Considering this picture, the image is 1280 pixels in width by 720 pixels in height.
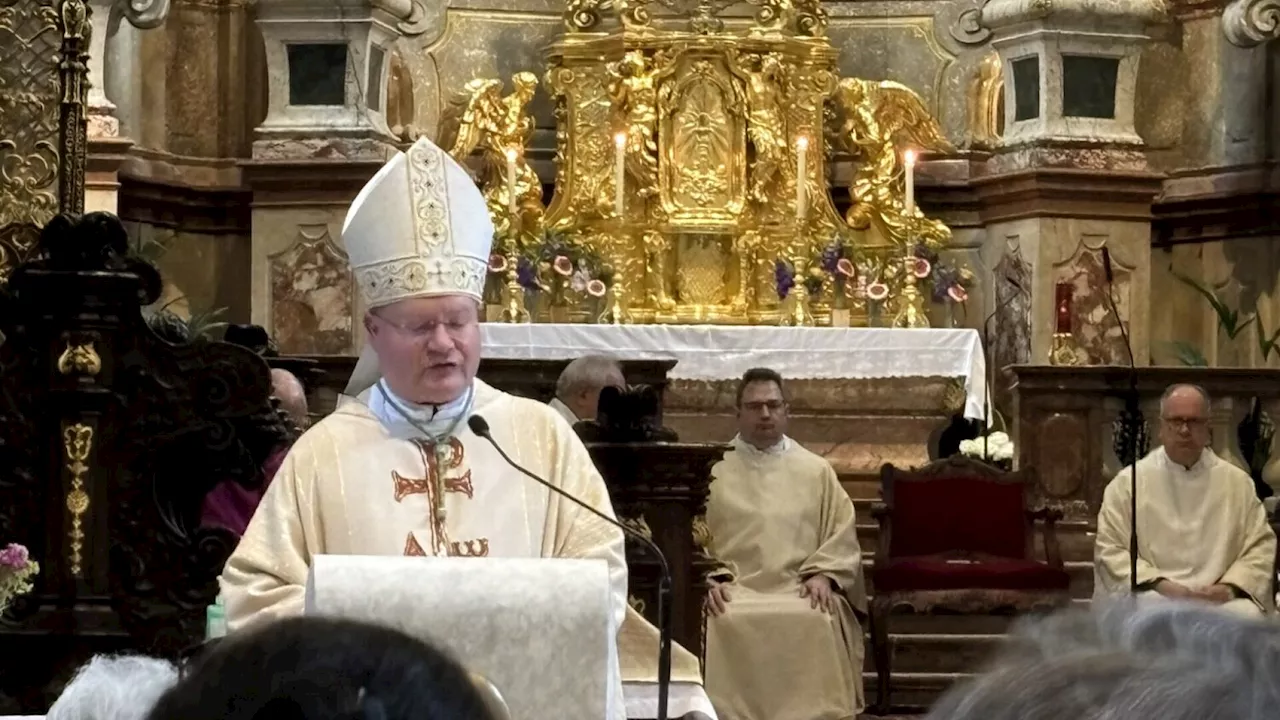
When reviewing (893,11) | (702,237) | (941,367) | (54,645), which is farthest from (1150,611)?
(893,11)

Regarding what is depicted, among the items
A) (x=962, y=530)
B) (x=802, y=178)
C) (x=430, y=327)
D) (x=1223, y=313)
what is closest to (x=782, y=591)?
(x=962, y=530)

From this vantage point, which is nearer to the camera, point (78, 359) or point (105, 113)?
point (78, 359)

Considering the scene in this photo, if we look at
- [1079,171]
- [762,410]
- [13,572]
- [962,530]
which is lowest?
[962,530]

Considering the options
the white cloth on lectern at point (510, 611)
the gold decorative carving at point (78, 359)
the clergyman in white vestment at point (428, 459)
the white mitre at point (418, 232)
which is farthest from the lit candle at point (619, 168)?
the white cloth on lectern at point (510, 611)

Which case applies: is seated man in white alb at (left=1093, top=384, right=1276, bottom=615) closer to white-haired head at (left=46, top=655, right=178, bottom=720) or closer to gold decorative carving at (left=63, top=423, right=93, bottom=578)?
gold decorative carving at (left=63, top=423, right=93, bottom=578)

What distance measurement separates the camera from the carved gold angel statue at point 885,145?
14.2 meters

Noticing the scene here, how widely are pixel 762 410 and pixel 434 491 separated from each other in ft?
18.9

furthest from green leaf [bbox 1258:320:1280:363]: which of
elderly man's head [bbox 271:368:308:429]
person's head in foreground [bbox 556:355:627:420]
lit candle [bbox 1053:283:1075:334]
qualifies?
elderly man's head [bbox 271:368:308:429]

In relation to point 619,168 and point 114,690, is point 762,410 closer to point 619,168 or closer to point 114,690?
point 619,168

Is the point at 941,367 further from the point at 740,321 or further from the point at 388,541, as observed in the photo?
the point at 388,541

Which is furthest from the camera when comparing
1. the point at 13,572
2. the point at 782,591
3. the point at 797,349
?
the point at 797,349

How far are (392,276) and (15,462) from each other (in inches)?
96.1

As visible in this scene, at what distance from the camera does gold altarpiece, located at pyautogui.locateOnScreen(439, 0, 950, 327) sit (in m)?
13.9

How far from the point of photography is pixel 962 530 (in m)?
10.7
